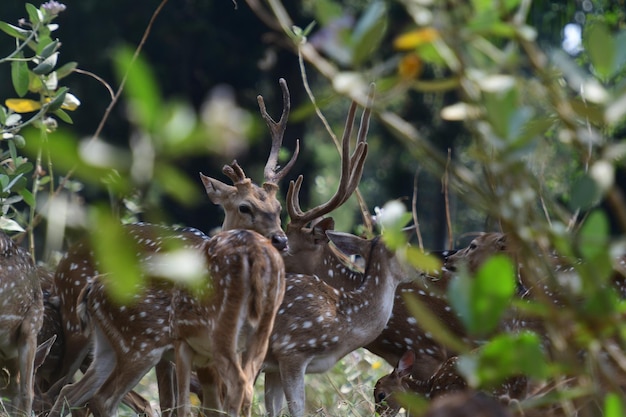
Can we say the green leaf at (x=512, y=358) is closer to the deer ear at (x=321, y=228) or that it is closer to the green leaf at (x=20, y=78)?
the green leaf at (x=20, y=78)

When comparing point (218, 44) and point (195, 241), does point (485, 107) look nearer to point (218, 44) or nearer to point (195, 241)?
point (195, 241)

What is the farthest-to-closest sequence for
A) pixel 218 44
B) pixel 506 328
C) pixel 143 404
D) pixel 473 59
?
1. pixel 218 44
2. pixel 143 404
3. pixel 506 328
4. pixel 473 59

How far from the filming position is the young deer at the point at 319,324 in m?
5.61

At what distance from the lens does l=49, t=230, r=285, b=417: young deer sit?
479 centimetres

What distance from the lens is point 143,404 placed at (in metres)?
6.55

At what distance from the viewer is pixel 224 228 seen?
6.62 meters

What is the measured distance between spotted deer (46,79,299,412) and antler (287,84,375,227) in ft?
0.61

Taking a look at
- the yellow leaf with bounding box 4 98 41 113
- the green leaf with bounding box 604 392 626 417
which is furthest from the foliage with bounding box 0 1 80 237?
the green leaf with bounding box 604 392 626 417

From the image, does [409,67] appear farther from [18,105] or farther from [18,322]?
[18,322]

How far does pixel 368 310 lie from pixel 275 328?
55 cm

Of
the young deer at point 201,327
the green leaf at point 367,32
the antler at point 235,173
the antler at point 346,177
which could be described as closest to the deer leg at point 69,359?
the young deer at point 201,327

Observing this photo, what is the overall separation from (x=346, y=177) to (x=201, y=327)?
60.4 inches

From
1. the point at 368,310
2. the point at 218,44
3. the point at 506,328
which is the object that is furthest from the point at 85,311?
the point at 218,44

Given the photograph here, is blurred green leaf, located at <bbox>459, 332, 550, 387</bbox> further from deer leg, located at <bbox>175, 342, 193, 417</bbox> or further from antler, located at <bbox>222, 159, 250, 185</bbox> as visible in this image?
antler, located at <bbox>222, 159, 250, 185</bbox>
